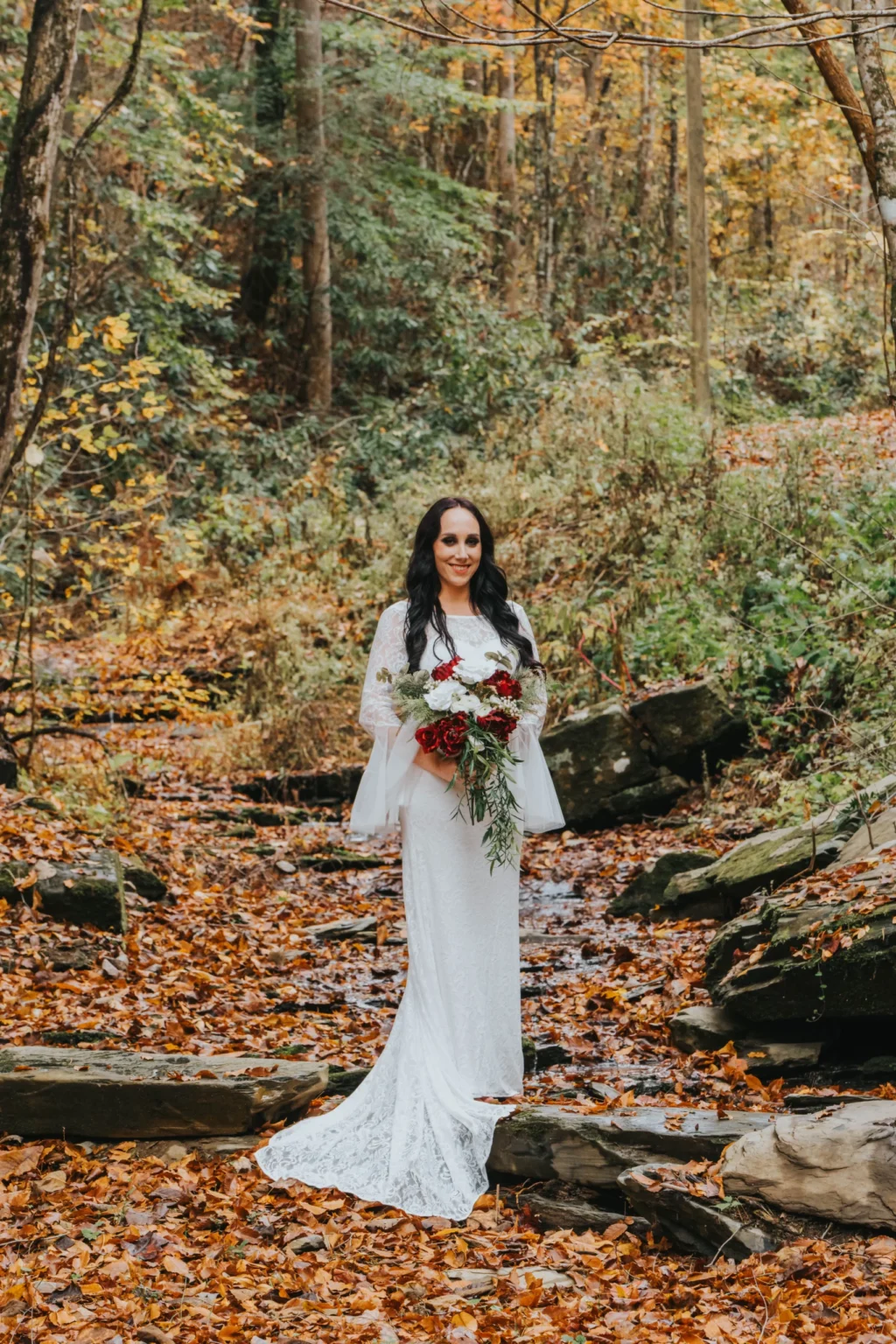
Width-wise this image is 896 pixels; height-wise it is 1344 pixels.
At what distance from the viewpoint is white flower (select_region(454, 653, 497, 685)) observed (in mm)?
5059

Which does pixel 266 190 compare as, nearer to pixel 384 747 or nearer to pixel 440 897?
pixel 384 747

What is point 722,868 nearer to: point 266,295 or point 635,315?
point 266,295

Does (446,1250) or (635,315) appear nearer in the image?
(446,1250)

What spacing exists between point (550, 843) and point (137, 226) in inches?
497

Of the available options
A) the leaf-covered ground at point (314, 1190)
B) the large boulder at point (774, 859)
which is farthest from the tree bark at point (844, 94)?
the leaf-covered ground at point (314, 1190)

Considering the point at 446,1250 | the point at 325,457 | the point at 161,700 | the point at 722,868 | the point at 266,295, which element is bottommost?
the point at 446,1250

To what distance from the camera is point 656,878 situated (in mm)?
8469

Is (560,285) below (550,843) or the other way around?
the other way around

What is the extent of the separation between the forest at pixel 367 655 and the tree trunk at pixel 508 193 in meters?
0.25

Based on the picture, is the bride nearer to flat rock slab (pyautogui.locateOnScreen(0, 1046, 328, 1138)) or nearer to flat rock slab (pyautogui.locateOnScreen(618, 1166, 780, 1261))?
flat rock slab (pyautogui.locateOnScreen(0, 1046, 328, 1138))

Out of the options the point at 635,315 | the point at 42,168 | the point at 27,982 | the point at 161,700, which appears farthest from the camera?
the point at 635,315

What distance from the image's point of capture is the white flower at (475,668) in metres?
5.06

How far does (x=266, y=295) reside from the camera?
2283 centimetres

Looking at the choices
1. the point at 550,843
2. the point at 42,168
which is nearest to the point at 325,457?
the point at 550,843
